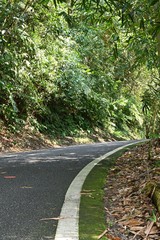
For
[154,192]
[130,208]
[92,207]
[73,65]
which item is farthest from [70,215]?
[73,65]

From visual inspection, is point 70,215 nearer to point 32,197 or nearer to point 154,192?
point 32,197

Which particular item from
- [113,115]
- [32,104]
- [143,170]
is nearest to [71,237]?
[143,170]

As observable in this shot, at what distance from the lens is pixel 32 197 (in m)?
3.51

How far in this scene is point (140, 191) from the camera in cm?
359

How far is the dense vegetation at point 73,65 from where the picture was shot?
5344 mm

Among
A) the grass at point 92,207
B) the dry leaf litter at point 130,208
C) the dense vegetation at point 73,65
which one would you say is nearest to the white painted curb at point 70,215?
the grass at point 92,207

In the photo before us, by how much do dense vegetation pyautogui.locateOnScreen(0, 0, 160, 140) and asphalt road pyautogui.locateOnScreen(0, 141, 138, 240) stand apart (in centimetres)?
180

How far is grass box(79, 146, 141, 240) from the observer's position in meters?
2.54

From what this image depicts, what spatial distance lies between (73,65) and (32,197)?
425 inches

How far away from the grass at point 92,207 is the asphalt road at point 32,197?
0.24m

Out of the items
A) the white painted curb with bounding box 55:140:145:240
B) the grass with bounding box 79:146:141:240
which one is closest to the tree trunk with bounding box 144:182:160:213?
the grass with bounding box 79:146:141:240

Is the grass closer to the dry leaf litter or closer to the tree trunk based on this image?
the dry leaf litter

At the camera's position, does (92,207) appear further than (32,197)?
No

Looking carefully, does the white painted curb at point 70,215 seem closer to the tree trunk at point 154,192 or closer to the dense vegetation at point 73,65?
the tree trunk at point 154,192
